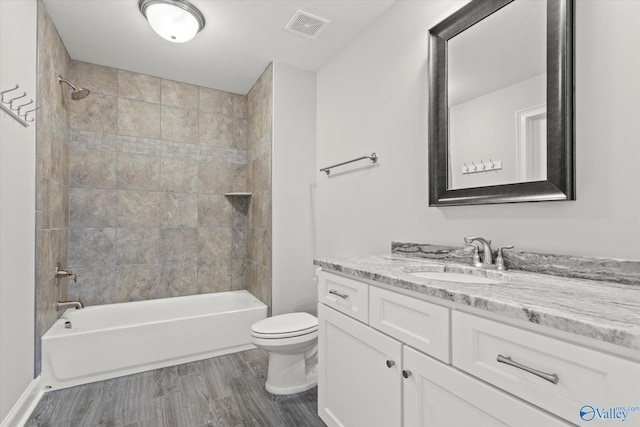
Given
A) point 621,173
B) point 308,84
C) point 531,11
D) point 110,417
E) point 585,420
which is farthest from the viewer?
point 308,84

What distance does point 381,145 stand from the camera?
6.79ft

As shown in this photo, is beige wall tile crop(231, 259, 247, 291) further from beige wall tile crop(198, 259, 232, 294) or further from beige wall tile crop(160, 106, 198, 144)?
beige wall tile crop(160, 106, 198, 144)

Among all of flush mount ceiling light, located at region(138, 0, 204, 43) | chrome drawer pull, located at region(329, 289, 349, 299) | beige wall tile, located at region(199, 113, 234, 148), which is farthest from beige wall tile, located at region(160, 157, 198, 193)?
chrome drawer pull, located at region(329, 289, 349, 299)

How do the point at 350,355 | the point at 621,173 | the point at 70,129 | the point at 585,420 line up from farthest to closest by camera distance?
1. the point at 70,129
2. the point at 350,355
3. the point at 621,173
4. the point at 585,420

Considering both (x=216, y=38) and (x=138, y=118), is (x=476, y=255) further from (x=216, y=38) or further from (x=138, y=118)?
(x=138, y=118)

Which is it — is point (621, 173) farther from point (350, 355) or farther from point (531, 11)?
point (350, 355)

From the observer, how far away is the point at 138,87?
2986mm

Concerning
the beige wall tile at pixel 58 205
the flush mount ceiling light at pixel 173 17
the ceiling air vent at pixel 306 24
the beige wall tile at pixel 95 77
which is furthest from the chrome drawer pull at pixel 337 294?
the beige wall tile at pixel 95 77

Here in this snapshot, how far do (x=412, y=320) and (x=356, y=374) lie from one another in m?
0.44

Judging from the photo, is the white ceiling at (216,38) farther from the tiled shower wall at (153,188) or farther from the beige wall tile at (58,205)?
the beige wall tile at (58,205)

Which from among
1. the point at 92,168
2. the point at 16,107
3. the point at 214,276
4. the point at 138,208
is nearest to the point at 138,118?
the point at 92,168

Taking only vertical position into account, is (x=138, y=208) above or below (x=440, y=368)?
above

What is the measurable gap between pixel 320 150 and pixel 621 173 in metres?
2.11

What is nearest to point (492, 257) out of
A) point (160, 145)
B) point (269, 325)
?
point (269, 325)
